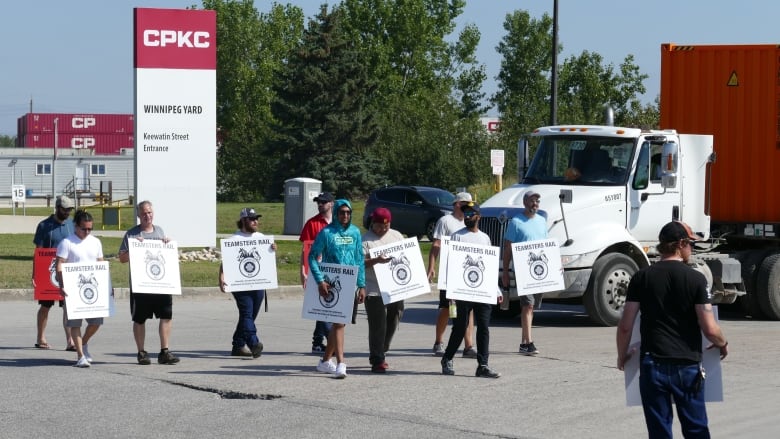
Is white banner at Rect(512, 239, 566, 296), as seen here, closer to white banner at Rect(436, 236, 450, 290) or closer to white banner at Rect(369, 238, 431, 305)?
white banner at Rect(436, 236, 450, 290)

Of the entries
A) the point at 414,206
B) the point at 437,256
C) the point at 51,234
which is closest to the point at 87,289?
the point at 51,234

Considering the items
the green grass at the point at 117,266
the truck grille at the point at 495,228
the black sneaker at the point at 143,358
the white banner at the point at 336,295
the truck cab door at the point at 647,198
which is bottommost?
the black sneaker at the point at 143,358

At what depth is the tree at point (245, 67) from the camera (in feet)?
295

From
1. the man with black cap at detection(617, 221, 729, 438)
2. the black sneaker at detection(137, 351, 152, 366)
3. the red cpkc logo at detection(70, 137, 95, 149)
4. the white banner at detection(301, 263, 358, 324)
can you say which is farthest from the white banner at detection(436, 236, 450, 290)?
the red cpkc logo at detection(70, 137, 95, 149)

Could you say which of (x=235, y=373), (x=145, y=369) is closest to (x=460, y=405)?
(x=235, y=373)

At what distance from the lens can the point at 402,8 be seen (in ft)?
294

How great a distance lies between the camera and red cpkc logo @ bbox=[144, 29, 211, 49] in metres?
27.6

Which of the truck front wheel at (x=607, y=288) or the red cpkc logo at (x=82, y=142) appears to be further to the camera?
the red cpkc logo at (x=82, y=142)

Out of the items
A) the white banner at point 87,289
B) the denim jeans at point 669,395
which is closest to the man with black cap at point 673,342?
the denim jeans at point 669,395

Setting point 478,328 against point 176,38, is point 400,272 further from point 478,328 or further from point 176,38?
point 176,38

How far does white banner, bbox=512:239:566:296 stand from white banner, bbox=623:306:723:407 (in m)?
6.43

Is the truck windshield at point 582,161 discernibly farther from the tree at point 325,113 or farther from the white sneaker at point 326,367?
the tree at point 325,113

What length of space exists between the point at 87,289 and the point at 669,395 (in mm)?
7283

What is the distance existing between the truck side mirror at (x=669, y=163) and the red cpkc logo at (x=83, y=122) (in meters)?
126
